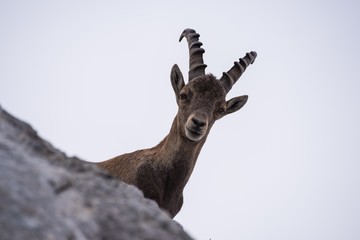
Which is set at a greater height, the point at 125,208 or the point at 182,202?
the point at 182,202

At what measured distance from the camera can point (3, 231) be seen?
5.09 ft

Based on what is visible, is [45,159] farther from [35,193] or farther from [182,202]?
[182,202]

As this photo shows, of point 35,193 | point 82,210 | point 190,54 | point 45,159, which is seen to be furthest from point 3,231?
point 190,54

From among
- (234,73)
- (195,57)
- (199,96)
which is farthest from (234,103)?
(199,96)

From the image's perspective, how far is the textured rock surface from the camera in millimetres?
1671

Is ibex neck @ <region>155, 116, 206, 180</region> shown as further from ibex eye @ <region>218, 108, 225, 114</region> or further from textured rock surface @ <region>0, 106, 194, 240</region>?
textured rock surface @ <region>0, 106, 194, 240</region>

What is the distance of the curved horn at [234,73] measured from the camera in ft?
32.4

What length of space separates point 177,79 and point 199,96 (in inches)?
51.8

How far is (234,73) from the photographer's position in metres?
10.4

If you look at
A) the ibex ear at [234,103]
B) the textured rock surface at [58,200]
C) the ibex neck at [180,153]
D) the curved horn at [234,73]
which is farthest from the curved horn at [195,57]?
the textured rock surface at [58,200]

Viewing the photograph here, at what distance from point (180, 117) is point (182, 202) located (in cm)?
160

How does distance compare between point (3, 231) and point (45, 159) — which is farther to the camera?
point (45, 159)

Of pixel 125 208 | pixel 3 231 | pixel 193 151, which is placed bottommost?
pixel 3 231

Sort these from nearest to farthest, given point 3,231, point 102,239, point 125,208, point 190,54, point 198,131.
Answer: point 3,231 → point 102,239 → point 125,208 → point 198,131 → point 190,54
